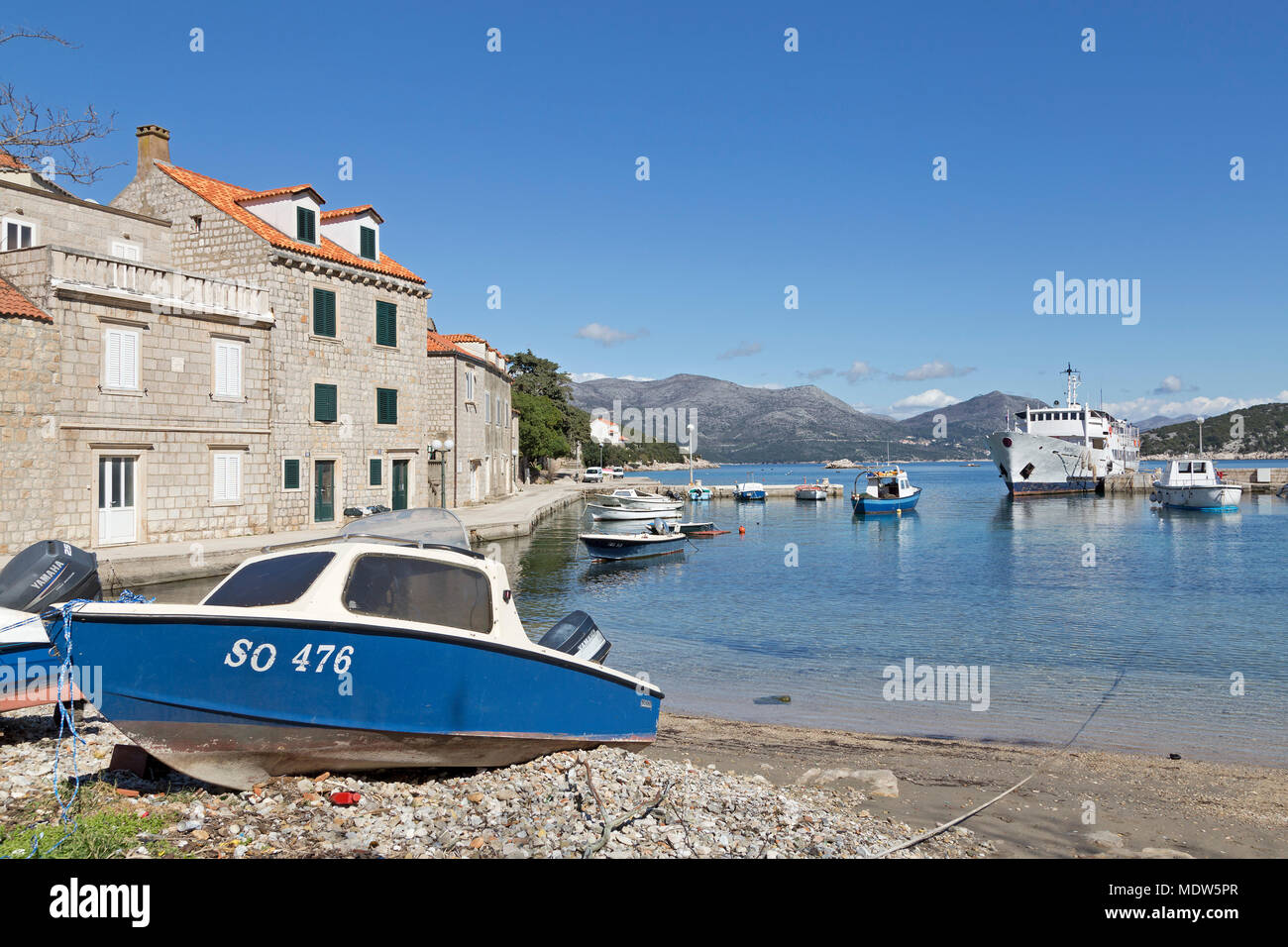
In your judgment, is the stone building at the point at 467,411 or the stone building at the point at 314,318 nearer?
the stone building at the point at 314,318

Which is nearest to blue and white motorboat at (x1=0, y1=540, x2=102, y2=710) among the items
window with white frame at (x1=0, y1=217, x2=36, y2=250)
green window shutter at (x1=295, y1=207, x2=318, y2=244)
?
window with white frame at (x1=0, y1=217, x2=36, y2=250)

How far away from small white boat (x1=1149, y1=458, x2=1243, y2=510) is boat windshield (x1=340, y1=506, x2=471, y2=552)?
70941 millimetres

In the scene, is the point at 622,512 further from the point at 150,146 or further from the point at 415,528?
the point at 415,528

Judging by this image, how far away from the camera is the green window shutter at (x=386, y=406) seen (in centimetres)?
3078

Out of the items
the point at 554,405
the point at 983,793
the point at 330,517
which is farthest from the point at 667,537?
the point at 554,405

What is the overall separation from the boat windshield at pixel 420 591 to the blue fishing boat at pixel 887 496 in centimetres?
5781

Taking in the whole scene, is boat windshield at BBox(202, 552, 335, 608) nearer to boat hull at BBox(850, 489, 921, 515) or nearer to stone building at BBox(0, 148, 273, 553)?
stone building at BBox(0, 148, 273, 553)

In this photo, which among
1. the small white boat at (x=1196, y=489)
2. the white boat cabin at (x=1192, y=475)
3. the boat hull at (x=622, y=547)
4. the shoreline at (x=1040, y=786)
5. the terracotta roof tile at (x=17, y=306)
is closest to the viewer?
the shoreline at (x=1040, y=786)

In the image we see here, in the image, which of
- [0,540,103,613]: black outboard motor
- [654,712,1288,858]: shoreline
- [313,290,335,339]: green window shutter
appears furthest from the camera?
[313,290,335,339]: green window shutter

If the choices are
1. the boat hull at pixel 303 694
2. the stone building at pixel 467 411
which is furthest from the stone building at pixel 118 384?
the boat hull at pixel 303 694

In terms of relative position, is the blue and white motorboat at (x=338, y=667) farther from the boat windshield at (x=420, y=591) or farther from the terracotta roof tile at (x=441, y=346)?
the terracotta roof tile at (x=441, y=346)

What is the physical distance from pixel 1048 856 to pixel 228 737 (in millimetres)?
6767

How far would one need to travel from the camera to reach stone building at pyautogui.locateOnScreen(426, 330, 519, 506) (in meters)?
39.3

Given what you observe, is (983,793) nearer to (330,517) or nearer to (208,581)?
(208,581)
